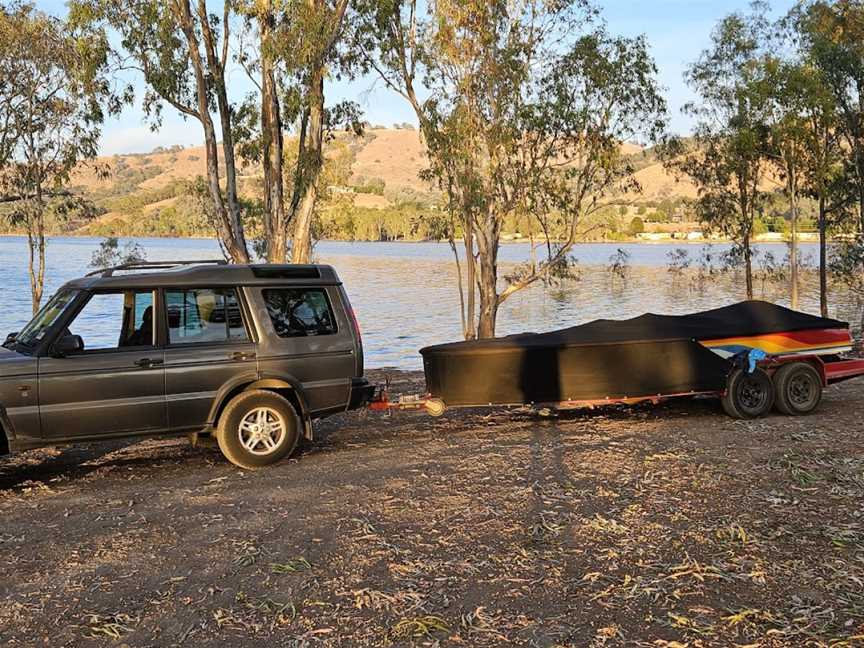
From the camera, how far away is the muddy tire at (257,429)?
26.7 feet

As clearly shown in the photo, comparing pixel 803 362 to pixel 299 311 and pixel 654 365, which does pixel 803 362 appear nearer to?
pixel 654 365

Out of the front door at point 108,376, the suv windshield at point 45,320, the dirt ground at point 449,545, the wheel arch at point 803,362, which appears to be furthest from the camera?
the wheel arch at point 803,362

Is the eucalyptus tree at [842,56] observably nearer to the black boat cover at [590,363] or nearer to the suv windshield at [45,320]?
the black boat cover at [590,363]

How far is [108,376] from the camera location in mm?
7742

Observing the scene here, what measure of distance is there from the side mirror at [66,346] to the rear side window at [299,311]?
179 centimetres

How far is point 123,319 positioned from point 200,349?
31.1 inches

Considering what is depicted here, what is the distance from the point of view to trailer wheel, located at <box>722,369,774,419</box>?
10359 millimetres

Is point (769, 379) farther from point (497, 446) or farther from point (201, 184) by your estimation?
point (201, 184)

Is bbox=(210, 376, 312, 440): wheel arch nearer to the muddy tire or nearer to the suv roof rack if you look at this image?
the muddy tire

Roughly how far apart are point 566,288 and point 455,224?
31.6m

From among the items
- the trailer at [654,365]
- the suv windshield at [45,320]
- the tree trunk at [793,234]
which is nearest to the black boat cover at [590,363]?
the trailer at [654,365]

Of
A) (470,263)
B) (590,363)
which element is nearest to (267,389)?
(590,363)

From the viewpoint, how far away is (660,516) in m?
6.22

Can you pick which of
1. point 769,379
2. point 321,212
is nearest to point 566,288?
point 321,212
